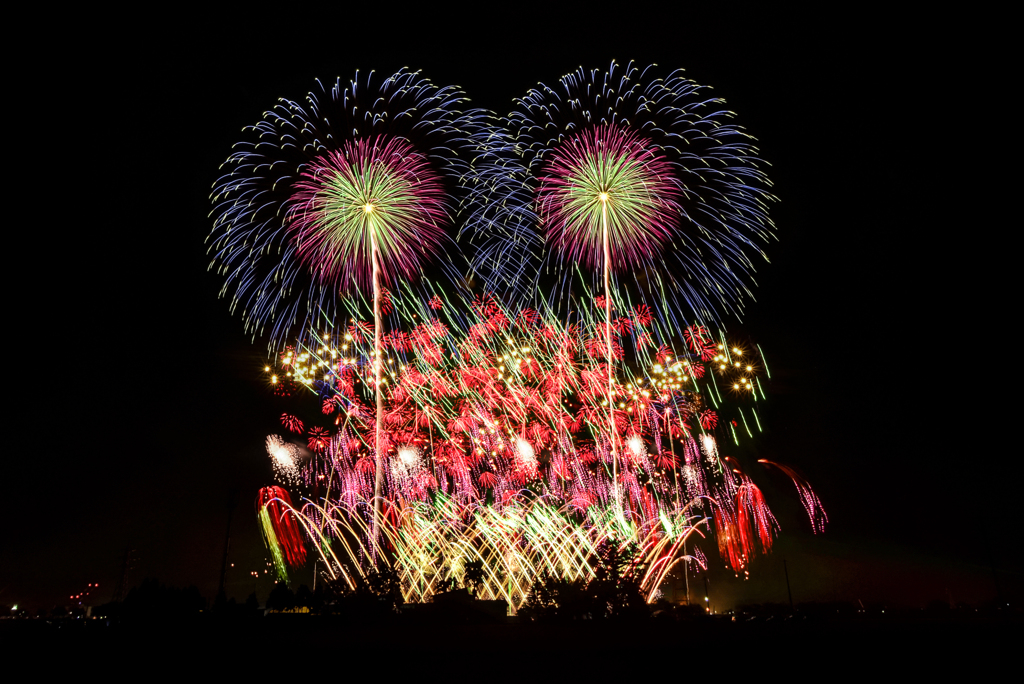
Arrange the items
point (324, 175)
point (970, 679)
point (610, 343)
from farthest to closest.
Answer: point (610, 343)
point (324, 175)
point (970, 679)

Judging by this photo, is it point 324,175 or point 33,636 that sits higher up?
point 324,175

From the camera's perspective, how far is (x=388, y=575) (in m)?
22.8

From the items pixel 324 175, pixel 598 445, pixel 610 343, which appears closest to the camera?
pixel 324 175

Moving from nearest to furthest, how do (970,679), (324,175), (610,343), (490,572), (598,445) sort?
(970,679), (324,175), (610,343), (598,445), (490,572)

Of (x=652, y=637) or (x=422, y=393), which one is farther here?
(x=422, y=393)

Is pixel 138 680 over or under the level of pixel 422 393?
under

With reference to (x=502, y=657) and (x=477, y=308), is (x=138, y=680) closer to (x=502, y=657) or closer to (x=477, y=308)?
(x=502, y=657)

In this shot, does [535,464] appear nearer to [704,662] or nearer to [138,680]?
[704,662]

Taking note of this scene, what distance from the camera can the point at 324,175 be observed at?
2189 centimetres

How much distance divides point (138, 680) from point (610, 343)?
17048mm

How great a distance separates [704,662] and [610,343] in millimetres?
13120

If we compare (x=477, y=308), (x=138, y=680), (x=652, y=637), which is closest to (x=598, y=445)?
(x=477, y=308)

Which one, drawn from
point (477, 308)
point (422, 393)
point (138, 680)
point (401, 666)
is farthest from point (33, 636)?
point (477, 308)

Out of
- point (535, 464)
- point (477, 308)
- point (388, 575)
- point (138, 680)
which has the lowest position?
point (138, 680)
